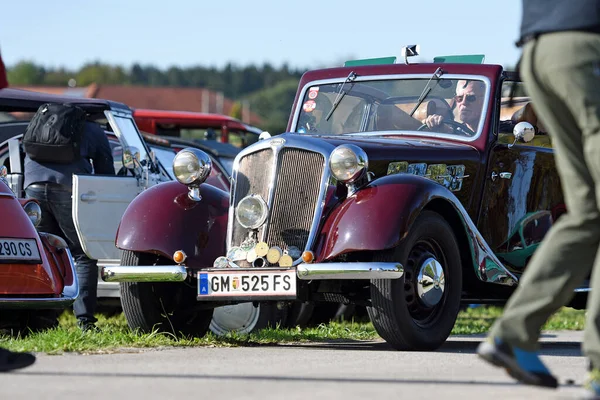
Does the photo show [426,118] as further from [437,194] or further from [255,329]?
[255,329]

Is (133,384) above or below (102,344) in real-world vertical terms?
above

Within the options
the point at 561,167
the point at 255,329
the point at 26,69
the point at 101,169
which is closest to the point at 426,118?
the point at 255,329

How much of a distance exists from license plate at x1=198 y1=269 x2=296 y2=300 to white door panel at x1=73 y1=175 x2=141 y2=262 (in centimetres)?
190

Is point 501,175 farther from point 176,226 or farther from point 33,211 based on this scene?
point 33,211

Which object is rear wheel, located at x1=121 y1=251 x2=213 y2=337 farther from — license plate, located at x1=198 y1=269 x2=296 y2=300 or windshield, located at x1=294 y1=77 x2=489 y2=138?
windshield, located at x1=294 y1=77 x2=489 y2=138

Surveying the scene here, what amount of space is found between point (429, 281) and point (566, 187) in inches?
107

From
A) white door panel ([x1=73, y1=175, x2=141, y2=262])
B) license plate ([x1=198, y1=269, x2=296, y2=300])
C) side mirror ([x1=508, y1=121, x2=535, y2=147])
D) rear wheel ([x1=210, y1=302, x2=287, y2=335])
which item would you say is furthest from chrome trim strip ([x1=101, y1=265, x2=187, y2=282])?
side mirror ([x1=508, y1=121, x2=535, y2=147])

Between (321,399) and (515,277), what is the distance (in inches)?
150

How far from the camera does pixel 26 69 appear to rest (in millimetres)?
159875

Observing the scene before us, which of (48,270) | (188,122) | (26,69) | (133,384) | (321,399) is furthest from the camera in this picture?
(26,69)

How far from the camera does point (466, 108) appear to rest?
8.13m

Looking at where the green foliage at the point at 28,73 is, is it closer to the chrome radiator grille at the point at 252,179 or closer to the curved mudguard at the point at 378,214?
the chrome radiator grille at the point at 252,179

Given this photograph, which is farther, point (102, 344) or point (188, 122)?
point (188, 122)

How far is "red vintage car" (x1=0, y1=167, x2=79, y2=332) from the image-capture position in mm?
6850
